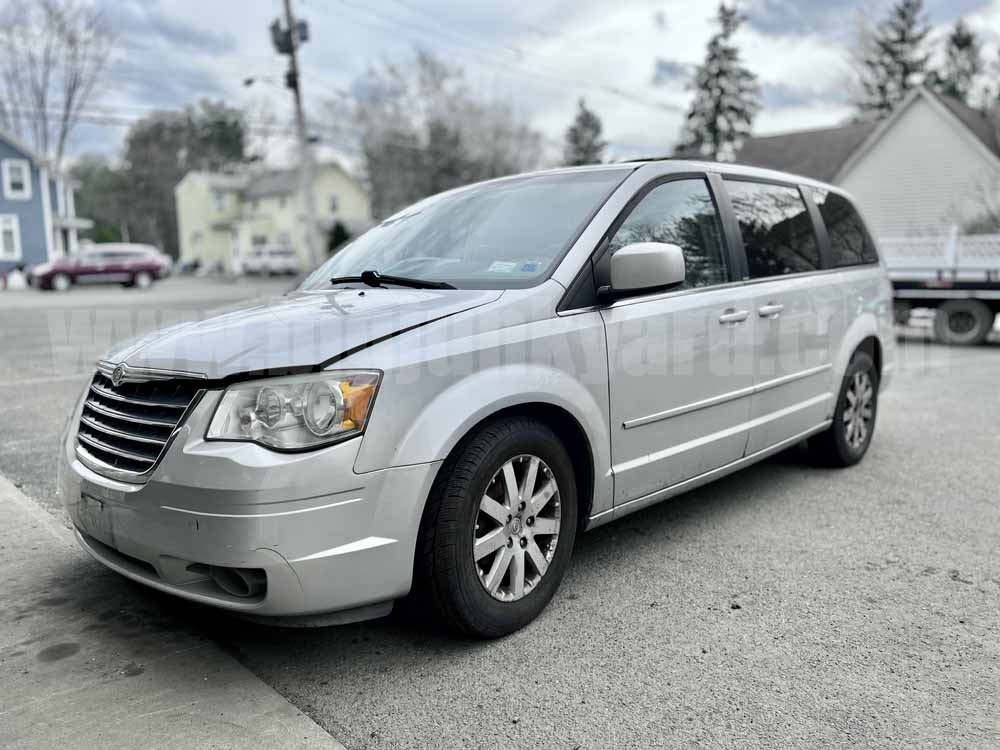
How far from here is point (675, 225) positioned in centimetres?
400

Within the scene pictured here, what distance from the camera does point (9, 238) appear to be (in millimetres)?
41031

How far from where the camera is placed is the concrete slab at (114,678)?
2.49 metres

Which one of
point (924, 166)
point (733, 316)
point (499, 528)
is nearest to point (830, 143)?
point (924, 166)

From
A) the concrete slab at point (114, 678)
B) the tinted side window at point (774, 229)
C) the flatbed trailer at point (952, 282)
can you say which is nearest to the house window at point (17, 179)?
the flatbed trailer at point (952, 282)

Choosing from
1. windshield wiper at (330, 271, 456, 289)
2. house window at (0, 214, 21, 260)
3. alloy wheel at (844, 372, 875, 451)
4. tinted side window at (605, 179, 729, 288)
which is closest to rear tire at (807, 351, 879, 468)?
alloy wheel at (844, 372, 875, 451)

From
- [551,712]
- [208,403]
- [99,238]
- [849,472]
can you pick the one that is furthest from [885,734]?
[99,238]

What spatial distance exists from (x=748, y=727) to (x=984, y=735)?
68cm

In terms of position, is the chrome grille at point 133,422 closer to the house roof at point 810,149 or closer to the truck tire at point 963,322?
the truck tire at point 963,322

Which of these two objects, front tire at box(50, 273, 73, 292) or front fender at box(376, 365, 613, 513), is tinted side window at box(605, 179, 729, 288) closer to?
front fender at box(376, 365, 613, 513)

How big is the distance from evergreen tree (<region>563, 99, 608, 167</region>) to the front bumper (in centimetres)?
6184

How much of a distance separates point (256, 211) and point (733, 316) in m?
57.7

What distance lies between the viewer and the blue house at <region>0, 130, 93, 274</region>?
40844 millimetres

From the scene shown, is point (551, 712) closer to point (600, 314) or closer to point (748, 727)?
point (748, 727)

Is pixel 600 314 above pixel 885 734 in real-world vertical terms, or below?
above
